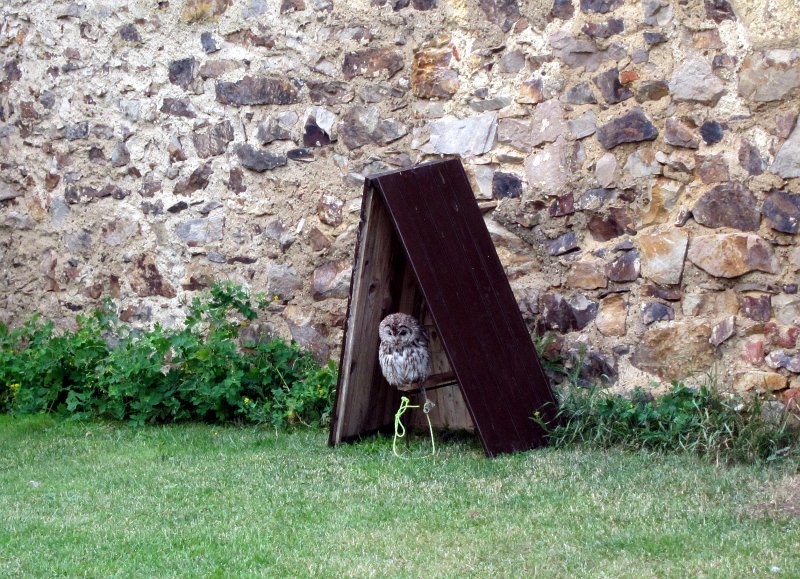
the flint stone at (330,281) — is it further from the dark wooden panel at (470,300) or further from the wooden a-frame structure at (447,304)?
Answer: the dark wooden panel at (470,300)

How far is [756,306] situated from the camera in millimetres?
4648

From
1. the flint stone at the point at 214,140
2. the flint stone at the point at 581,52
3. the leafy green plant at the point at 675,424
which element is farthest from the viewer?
the flint stone at the point at 214,140

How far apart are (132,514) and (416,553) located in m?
1.26

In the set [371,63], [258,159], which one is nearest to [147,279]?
[258,159]

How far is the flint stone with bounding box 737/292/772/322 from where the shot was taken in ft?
15.2

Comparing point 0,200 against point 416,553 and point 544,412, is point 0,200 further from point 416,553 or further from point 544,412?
point 416,553

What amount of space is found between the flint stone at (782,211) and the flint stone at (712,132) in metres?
0.36

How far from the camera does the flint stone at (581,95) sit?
504 centimetres


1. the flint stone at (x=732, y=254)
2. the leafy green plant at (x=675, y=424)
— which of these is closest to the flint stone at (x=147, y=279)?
the leafy green plant at (x=675, y=424)

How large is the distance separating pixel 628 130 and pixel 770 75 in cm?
67

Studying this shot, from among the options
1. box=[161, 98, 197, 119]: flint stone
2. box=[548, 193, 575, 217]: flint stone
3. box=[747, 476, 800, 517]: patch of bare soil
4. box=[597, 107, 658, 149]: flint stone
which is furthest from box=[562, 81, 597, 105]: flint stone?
box=[161, 98, 197, 119]: flint stone

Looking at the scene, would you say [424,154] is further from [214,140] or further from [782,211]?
[782,211]

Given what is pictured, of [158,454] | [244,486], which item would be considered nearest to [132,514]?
[244,486]

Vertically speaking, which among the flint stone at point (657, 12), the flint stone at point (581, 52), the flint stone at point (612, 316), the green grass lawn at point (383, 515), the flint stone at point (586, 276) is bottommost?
the green grass lawn at point (383, 515)
